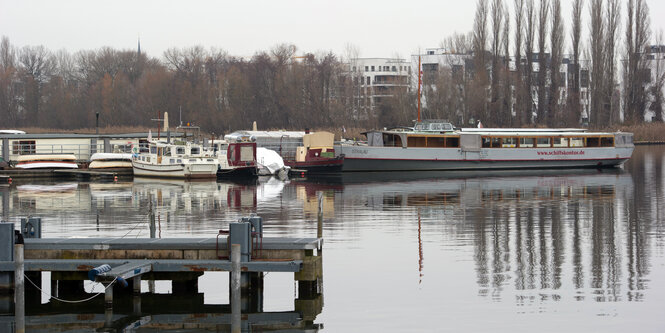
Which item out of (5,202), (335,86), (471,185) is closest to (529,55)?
(335,86)

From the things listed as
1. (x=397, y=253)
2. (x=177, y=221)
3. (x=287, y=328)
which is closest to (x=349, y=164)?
(x=177, y=221)

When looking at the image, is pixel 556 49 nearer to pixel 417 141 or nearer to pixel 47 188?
pixel 417 141

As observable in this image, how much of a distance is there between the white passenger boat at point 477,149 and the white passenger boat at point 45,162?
1922 centimetres

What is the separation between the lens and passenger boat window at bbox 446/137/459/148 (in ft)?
218

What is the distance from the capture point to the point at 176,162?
197 feet

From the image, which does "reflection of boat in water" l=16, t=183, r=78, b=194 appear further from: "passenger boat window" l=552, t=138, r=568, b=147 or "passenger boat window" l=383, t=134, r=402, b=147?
"passenger boat window" l=552, t=138, r=568, b=147

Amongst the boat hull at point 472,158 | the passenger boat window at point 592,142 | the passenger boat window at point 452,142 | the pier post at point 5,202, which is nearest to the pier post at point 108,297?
the pier post at point 5,202

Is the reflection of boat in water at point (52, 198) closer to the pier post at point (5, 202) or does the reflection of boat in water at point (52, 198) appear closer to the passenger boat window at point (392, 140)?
the pier post at point (5, 202)

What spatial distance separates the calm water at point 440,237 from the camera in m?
18.6

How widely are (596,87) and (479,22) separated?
1556cm

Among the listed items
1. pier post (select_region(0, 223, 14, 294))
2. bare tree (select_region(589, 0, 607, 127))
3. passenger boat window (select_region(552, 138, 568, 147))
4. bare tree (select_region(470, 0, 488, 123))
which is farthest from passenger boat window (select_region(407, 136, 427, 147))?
pier post (select_region(0, 223, 14, 294))

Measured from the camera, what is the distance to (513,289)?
20438mm

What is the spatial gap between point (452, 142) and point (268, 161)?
13804 mm

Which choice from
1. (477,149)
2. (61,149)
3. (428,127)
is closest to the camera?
(428,127)
